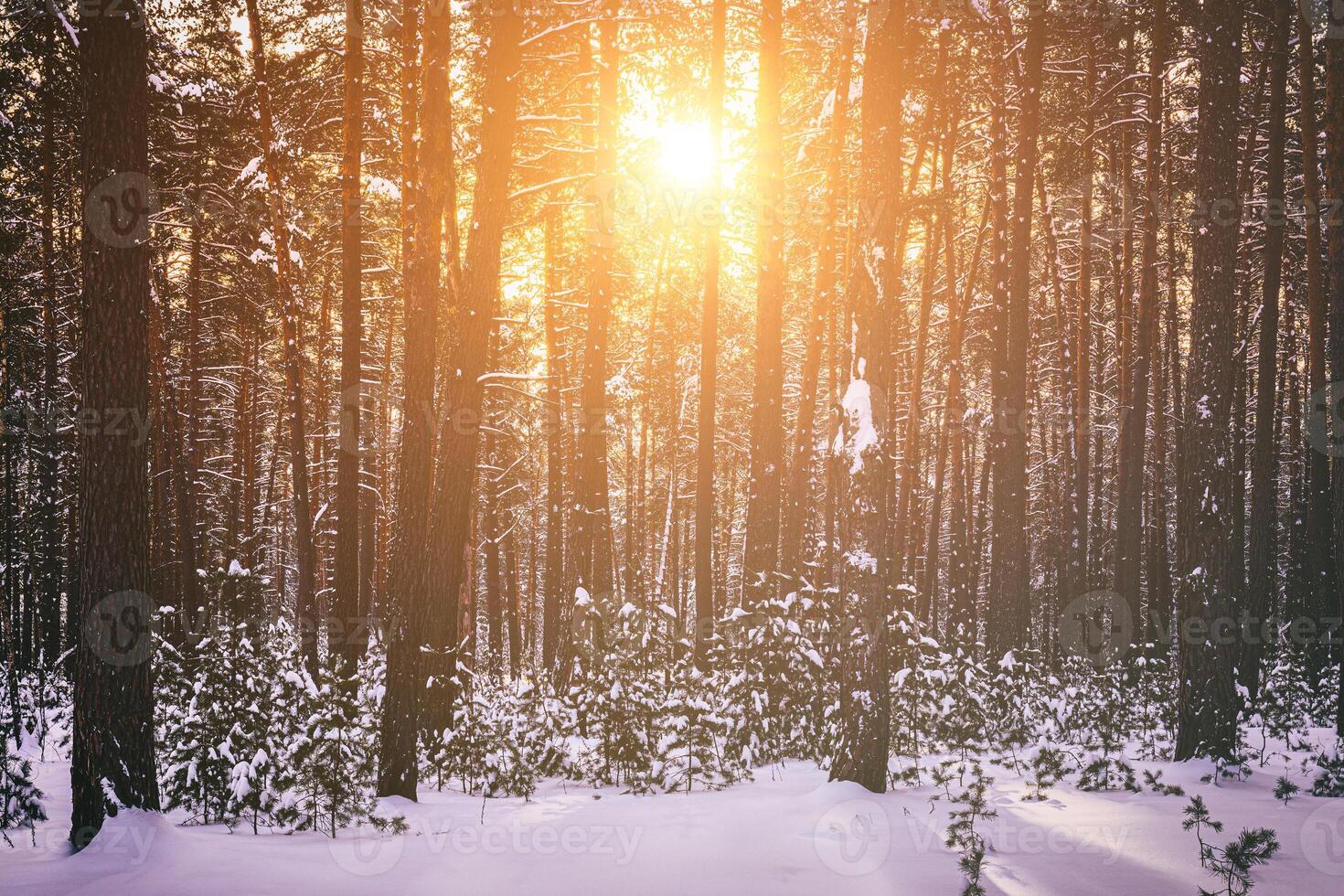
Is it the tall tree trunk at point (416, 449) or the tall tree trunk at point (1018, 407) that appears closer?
the tall tree trunk at point (416, 449)

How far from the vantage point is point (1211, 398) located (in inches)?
351

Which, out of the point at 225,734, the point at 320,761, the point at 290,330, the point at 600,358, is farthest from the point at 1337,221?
the point at 290,330

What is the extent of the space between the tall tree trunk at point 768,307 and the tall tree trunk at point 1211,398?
508 cm

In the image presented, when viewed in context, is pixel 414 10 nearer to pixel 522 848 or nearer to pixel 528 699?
pixel 528 699

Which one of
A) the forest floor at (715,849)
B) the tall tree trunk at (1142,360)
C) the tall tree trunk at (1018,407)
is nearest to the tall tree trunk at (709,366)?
the tall tree trunk at (1018,407)

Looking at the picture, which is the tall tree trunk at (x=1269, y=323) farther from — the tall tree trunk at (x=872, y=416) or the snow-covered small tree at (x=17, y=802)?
the snow-covered small tree at (x=17, y=802)

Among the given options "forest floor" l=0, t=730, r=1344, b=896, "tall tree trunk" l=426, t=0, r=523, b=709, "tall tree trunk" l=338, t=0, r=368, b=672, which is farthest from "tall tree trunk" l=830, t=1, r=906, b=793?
"tall tree trunk" l=338, t=0, r=368, b=672

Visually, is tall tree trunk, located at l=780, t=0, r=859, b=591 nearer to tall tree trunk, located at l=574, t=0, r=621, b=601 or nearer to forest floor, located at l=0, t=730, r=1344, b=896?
tall tree trunk, located at l=574, t=0, r=621, b=601

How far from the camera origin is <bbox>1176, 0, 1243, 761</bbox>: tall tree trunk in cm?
867

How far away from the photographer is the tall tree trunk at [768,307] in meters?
11.7

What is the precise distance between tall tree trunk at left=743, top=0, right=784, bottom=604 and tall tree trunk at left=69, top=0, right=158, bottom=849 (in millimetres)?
Result: 7553

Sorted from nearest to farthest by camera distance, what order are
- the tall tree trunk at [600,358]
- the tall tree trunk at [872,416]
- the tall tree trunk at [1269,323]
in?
the tall tree trunk at [872,416] → the tall tree trunk at [600,358] → the tall tree trunk at [1269,323]

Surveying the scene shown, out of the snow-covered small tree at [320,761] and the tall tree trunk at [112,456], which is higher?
the tall tree trunk at [112,456]

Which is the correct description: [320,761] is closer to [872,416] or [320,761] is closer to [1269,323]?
[872,416]
